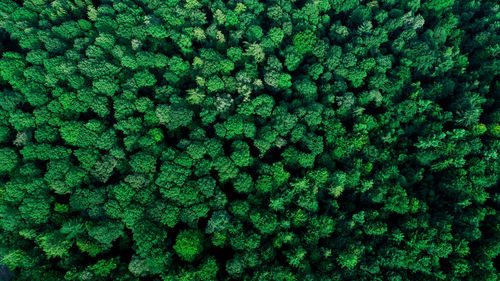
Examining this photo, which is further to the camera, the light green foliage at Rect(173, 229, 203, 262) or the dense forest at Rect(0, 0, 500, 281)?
the dense forest at Rect(0, 0, 500, 281)

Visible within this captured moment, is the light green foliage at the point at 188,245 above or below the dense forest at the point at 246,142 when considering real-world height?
below

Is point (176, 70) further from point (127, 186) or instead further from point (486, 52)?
point (486, 52)

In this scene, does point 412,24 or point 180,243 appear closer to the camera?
point 180,243

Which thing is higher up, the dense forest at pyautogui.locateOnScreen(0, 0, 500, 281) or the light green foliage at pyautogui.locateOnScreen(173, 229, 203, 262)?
the dense forest at pyautogui.locateOnScreen(0, 0, 500, 281)

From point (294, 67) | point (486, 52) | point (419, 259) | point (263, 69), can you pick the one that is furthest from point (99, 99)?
point (486, 52)

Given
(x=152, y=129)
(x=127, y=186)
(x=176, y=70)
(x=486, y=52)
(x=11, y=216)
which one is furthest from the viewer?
(x=486, y=52)

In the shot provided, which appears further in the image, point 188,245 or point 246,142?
point 246,142

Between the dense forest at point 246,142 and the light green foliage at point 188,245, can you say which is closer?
the light green foliage at point 188,245

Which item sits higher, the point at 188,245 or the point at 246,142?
the point at 246,142
